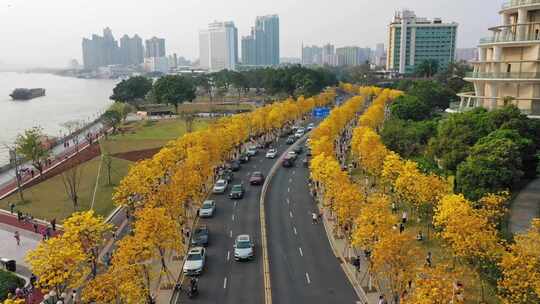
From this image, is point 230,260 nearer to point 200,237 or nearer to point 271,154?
point 200,237

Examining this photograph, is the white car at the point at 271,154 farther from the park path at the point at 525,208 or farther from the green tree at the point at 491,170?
the park path at the point at 525,208

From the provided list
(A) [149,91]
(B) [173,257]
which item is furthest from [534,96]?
(A) [149,91]

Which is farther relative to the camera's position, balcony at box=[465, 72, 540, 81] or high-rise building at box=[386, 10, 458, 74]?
high-rise building at box=[386, 10, 458, 74]

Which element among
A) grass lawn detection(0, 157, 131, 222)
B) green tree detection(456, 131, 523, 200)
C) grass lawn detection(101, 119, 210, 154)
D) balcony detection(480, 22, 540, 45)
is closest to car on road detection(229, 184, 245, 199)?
grass lawn detection(0, 157, 131, 222)

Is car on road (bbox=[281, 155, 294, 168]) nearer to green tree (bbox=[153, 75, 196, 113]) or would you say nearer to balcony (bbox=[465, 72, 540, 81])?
balcony (bbox=[465, 72, 540, 81])

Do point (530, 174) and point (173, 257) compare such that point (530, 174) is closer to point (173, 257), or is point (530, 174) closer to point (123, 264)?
point (173, 257)

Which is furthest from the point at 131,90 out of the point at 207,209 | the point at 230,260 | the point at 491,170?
the point at 491,170
